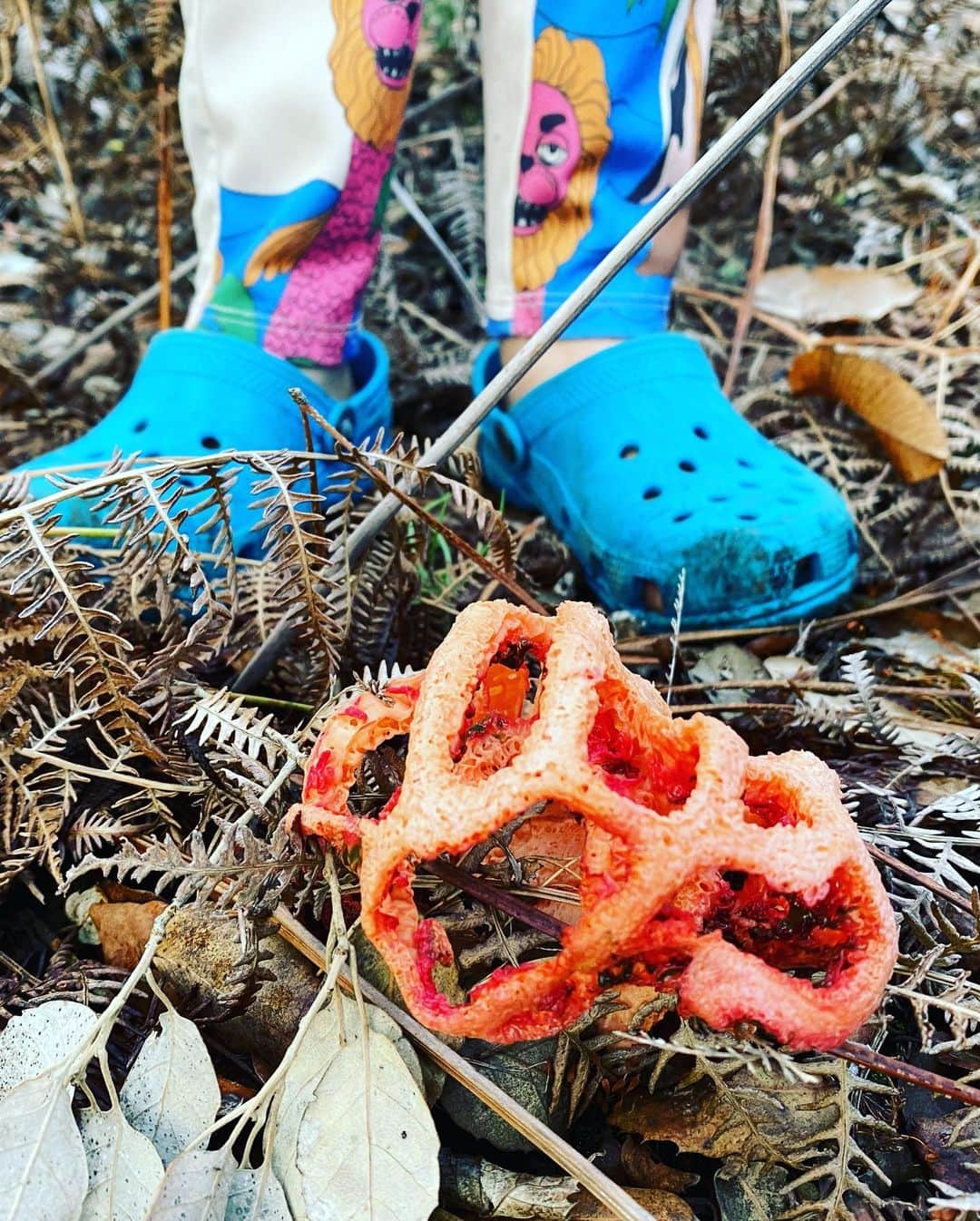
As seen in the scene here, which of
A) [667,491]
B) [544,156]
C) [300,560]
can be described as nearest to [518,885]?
[300,560]

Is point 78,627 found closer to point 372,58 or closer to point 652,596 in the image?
point 652,596

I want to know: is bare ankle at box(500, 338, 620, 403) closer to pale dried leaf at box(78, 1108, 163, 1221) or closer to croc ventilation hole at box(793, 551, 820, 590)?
croc ventilation hole at box(793, 551, 820, 590)

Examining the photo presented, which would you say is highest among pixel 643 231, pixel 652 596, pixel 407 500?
pixel 643 231

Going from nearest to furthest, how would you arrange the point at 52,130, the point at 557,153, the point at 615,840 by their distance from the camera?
the point at 615,840 → the point at 557,153 → the point at 52,130

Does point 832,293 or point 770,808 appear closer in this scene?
point 770,808

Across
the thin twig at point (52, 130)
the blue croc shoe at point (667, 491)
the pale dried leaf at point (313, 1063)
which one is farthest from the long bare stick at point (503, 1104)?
the thin twig at point (52, 130)

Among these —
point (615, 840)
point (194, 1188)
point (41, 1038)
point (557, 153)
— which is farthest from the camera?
point (557, 153)

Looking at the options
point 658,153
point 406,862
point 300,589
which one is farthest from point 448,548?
point 406,862
